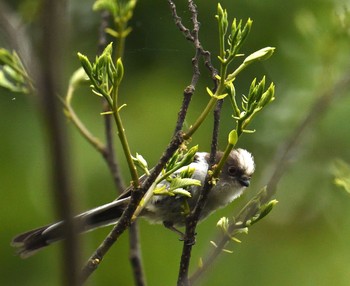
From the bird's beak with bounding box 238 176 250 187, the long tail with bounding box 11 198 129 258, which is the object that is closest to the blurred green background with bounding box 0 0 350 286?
the bird's beak with bounding box 238 176 250 187

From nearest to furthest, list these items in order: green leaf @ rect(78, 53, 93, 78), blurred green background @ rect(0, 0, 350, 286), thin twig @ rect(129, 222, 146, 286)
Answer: green leaf @ rect(78, 53, 93, 78) → thin twig @ rect(129, 222, 146, 286) → blurred green background @ rect(0, 0, 350, 286)

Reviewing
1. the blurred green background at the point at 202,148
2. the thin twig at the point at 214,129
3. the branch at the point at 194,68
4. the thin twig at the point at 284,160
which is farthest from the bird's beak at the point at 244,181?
the branch at the point at 194,68

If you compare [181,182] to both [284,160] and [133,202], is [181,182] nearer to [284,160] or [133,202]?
[133,202]

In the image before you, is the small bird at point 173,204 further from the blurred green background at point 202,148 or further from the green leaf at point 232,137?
the green leaf at point 232,137

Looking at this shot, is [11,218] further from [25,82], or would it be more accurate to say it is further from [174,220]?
[25,82]

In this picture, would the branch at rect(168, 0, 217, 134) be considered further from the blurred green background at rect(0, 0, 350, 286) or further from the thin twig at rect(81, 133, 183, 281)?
the blurred green background at rect(0, 0, 350, 286)

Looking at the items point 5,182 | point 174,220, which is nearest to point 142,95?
point 5,182
